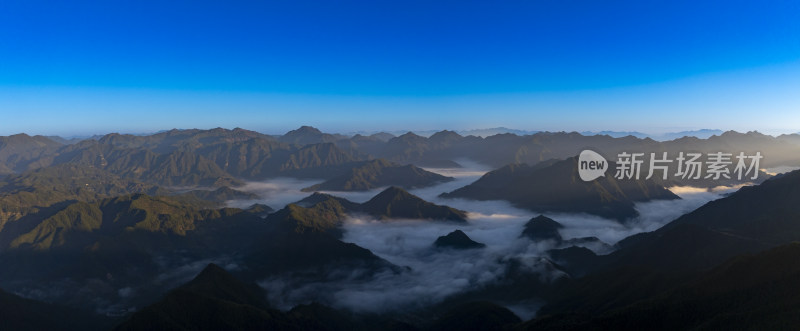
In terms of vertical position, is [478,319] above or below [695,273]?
below

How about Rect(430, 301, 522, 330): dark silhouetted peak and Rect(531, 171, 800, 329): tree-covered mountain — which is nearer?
Rect(531, 171, 800, 329): tree-covered mountain

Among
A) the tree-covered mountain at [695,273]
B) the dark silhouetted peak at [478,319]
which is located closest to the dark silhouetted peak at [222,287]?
the dark silhouetted peak at [478,319]

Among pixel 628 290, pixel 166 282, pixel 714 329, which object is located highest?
pixel 714 329

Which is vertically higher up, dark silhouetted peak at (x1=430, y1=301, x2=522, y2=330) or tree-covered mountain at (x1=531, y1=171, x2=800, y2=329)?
tree-covered mountain at (x1=531, y1=171, x2=800, y2=329)

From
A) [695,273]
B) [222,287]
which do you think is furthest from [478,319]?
[222,287]

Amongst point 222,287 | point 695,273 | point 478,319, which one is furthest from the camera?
point 222,287

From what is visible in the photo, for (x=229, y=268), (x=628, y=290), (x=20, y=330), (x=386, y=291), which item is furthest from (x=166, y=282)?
(x=628, y=290)

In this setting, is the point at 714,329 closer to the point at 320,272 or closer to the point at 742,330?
the point at 742,330

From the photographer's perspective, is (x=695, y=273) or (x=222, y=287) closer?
(x=695, y=273)

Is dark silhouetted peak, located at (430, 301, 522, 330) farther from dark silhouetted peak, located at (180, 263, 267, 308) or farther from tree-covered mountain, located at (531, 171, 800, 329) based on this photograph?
dark silhouetted peak, located at (180, 263, 267, 308)

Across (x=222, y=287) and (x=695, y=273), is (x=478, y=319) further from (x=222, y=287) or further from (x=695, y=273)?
(x=222, y=287)

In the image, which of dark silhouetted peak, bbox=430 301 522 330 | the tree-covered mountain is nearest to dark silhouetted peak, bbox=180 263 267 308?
dark silhouetted peak, bbox=430 301 522 330
